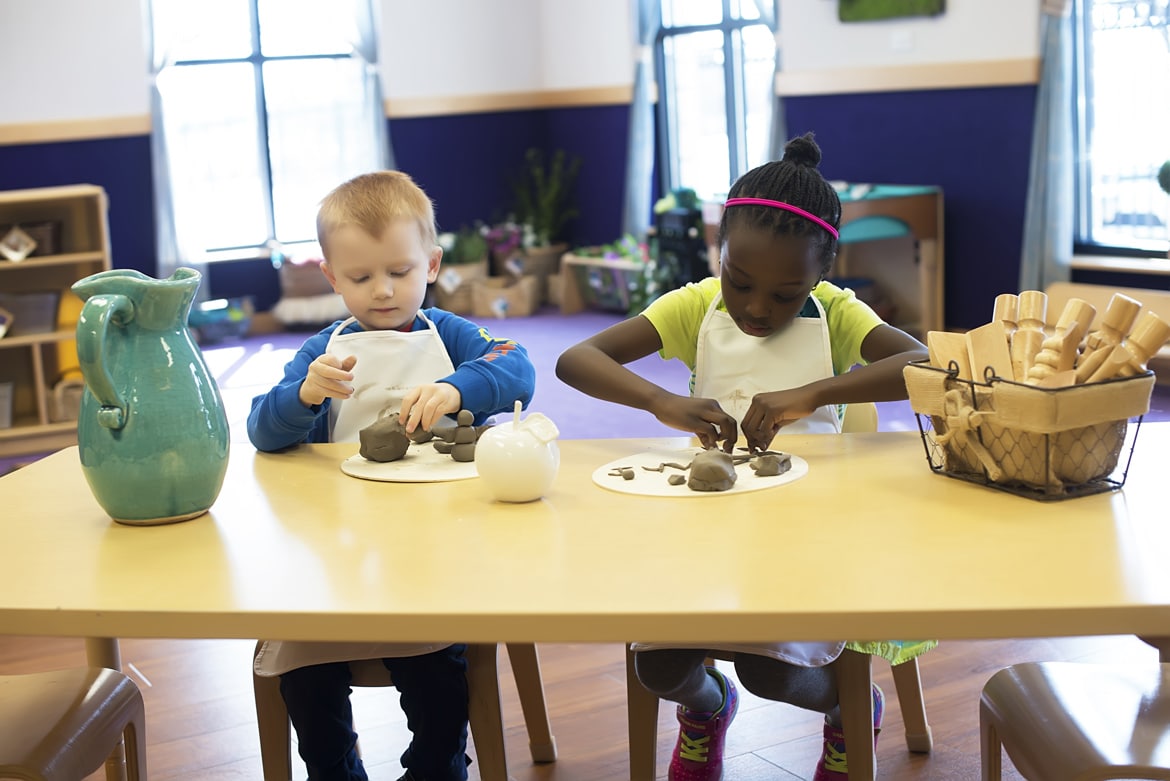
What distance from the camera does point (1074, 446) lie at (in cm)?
126

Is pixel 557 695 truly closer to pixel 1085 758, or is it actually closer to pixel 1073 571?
pixel 1085 758

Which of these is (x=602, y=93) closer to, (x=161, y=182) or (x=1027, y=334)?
(x=161, y=182)

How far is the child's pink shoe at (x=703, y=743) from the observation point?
1.86 meters

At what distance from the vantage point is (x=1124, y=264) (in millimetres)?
5129

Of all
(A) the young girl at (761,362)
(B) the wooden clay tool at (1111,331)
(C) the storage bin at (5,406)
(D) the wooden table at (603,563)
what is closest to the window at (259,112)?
(C) the storage bin at (5,406)

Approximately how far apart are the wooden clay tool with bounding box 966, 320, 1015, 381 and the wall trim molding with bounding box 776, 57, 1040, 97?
4.44m

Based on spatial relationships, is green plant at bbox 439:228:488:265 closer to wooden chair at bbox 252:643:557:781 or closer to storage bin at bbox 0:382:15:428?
storage bin at bbox 0:382:15:428

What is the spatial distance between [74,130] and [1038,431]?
6.88m

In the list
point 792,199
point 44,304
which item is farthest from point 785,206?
point 44,304

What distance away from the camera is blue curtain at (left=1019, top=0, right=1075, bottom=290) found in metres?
5.20

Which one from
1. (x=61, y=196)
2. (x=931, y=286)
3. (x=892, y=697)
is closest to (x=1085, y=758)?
(x=892, y=697)

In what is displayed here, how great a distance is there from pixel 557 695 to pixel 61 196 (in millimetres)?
3132

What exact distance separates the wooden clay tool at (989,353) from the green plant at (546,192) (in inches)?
271

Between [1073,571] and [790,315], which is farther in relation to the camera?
[790,315]
